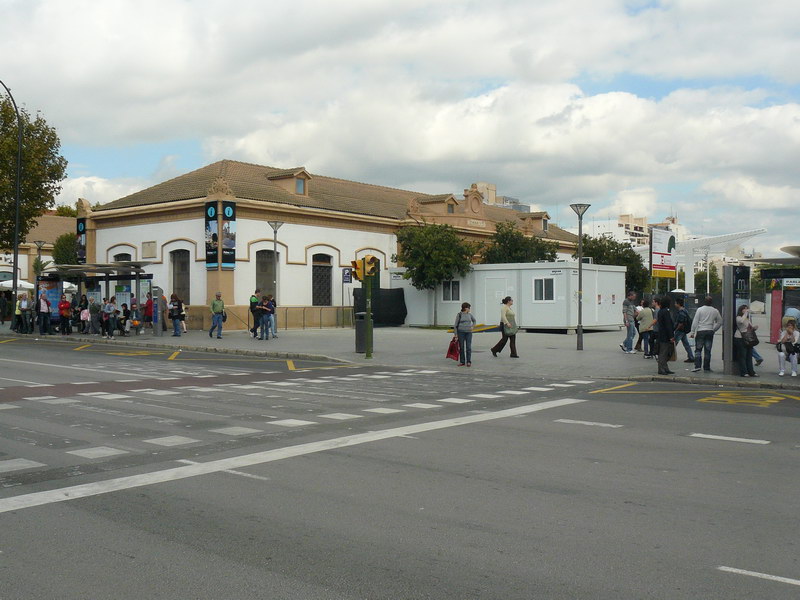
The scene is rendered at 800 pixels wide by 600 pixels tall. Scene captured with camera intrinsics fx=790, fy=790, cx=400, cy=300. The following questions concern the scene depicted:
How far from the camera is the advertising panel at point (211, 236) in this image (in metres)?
35.6

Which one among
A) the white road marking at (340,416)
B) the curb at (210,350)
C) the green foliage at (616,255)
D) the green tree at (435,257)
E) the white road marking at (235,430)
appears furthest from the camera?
the green foliage at (616,255)

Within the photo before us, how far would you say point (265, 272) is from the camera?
124 ft

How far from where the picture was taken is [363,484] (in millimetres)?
7031

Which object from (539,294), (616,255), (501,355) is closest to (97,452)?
(501,355)

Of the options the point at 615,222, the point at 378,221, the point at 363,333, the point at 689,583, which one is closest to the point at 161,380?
the point at 363,333

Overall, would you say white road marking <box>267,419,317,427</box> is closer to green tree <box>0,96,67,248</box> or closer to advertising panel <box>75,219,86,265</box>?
green tree <box>0,96,67,248</box>

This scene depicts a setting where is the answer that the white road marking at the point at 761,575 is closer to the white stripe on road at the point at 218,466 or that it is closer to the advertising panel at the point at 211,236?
the white stripe on road at the point at 218,466

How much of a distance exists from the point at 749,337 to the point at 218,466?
41.1ft

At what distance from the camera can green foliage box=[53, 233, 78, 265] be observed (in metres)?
56.3

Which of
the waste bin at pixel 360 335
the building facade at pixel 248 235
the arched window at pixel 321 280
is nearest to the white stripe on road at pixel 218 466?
the waste bin at pixel 360 335

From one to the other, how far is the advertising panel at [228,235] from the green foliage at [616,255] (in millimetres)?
26061

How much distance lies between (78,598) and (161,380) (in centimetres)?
1185

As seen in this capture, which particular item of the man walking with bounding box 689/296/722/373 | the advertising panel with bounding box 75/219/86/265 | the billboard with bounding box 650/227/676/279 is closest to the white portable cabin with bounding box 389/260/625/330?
the billboard with bounding box 650/227/676/279

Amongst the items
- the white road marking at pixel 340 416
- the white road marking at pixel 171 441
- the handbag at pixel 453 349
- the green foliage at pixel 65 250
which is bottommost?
the white road marking at pixel 340 416
